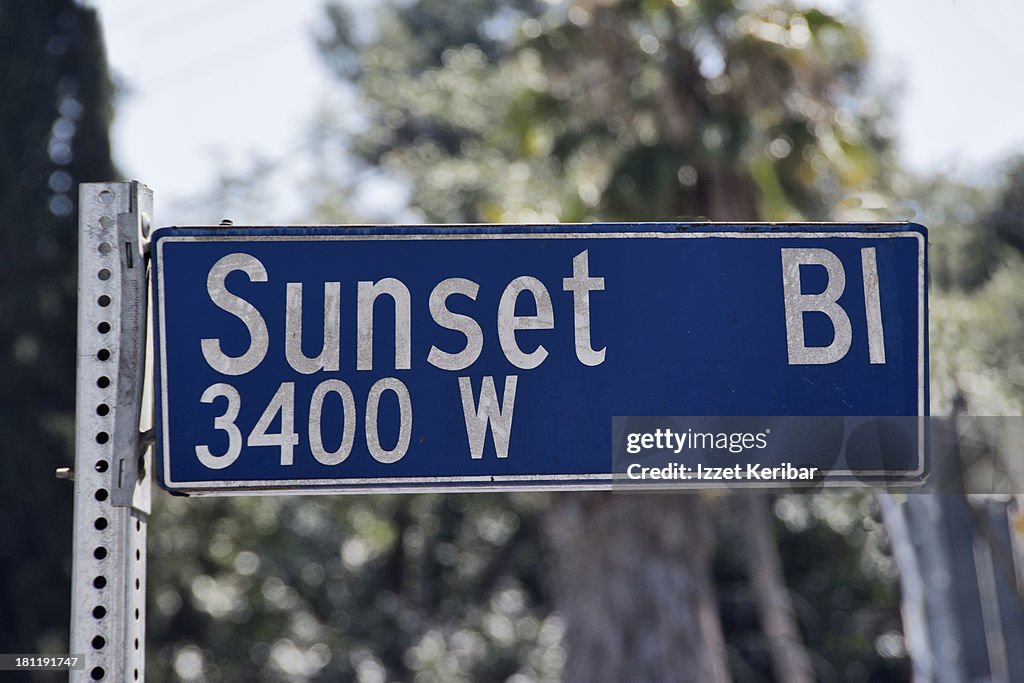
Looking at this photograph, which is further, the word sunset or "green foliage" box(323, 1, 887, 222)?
"green foliage" box(323, 1, 887, 222)

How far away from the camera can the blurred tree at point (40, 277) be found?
520 inches

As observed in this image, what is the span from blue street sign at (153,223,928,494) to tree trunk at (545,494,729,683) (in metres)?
7.56

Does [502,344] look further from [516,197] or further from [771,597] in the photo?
[516,197]

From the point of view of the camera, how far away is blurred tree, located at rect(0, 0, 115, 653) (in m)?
→ 13.2

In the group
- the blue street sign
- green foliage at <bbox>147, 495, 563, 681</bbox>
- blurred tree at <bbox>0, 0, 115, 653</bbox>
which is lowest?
green foliage at <bbox>147, 495, 563, 681</bbox>

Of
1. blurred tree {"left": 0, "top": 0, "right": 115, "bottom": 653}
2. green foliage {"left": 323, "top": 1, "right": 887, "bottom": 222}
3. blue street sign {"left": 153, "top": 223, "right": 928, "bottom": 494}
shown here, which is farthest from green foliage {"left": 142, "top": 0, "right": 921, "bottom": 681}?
blue street sign {"left": 153, "top": 223, "right": 928, "bottom": 494}

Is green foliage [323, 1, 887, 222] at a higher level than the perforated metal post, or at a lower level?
higher

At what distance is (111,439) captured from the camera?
2.21m

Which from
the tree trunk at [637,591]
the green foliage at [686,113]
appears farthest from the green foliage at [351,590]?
the green foliage at [686,113]

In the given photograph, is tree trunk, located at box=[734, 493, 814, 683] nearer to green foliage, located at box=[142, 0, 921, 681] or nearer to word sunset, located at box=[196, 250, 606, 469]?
green foliage, located at box=[142, 0, 921, 681]

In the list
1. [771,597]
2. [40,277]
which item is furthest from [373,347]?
[40,277]

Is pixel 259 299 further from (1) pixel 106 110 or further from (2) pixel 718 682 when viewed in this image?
(1) pixel 106 110

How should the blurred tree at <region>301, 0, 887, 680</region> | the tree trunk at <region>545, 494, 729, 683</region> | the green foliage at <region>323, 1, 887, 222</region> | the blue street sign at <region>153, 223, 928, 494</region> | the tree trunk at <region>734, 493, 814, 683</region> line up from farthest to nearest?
1. the tree trunk at <region>734, 493, 814, 683</region>
2. the green foliage at <region>323, 1, 887, 222</region>
3. the blurred tree at <region>301, 0, 887, 680</region>
4. the tree trunk at <region>545, 494, 729, 683</region>
5. the blue street sign at <region>153, 223, 928, 494</region>

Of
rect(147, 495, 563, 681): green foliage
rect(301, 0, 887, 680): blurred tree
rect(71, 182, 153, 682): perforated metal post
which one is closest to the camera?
rect(71, 182, 153, 682): perforated metal post
